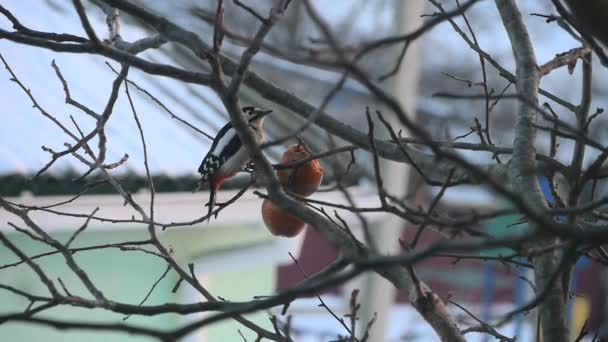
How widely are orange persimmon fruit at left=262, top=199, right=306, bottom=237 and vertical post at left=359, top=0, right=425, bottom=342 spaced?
15.3ft

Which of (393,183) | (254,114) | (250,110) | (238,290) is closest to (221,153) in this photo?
(254,114)

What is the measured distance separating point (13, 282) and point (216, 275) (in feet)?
4.06

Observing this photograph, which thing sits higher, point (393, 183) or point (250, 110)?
point (393, 183)

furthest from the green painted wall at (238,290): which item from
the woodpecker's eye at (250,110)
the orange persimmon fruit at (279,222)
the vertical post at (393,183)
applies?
the orange persimmon fruit at (279,222)

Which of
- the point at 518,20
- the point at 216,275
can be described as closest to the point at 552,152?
the point at 518,20

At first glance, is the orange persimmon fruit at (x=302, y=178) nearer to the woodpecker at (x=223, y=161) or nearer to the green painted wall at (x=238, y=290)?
the woodpecker at (x=223, y=161)

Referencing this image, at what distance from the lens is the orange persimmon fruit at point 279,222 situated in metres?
1.86

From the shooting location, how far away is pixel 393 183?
6957 millimetres

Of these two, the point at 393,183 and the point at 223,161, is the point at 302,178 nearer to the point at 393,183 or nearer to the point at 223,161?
the point at 223,161

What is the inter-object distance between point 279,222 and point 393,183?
5140mm

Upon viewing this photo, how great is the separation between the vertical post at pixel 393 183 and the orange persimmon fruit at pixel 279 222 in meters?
4.66

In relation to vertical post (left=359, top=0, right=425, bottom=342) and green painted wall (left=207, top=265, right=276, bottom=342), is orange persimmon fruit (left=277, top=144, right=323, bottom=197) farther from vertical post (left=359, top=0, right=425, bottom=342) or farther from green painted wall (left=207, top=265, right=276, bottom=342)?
vertical post (left=359, top=0, right=425, bottom=342)

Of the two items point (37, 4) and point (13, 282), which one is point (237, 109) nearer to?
point (13, 282)

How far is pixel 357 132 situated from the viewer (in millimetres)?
1406
